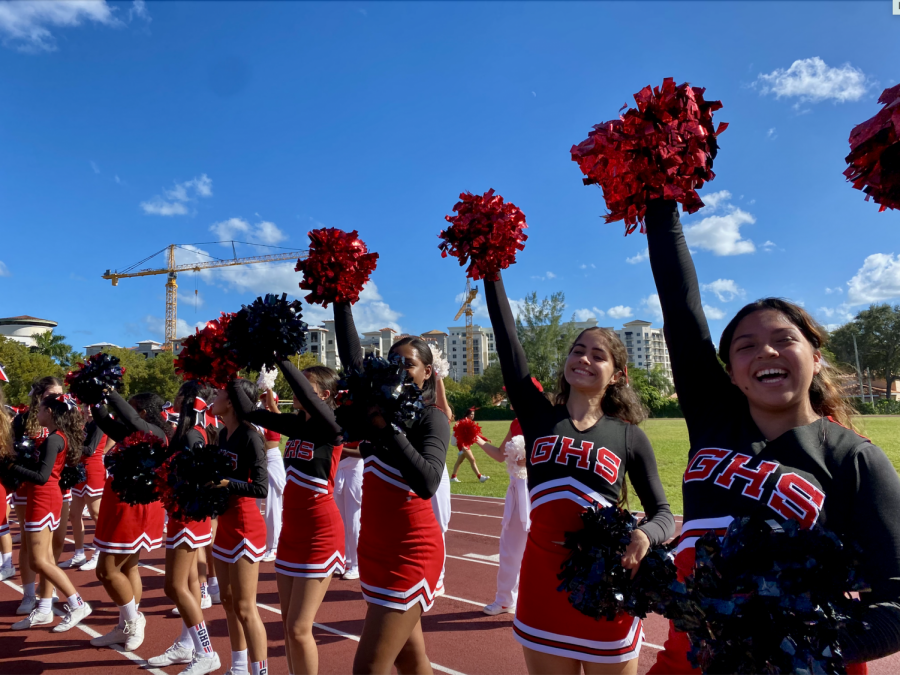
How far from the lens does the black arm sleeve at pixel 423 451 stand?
2.27 meters

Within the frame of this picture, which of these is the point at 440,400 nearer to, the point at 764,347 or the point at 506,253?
the point at 506,253

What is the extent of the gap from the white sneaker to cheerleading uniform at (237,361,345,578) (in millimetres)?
3729

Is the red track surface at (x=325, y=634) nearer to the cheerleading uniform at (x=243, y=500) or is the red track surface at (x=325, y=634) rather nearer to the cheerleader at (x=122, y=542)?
the cheerleader at (x=122, y=542)

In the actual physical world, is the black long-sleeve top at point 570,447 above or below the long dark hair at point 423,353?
below

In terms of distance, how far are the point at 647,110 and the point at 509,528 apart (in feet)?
14.2

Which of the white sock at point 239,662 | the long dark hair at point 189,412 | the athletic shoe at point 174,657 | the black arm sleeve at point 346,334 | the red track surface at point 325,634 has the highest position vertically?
the black arm sleeve at point 346,334

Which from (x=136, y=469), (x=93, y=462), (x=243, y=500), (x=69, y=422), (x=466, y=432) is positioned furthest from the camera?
A: (x=93, y=462)

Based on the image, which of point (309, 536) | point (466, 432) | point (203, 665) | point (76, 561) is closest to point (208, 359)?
point (309, 536)

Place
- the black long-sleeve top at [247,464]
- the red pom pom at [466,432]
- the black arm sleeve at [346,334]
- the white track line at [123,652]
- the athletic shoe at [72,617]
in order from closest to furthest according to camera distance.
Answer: the black arm sleeve at [346,334]
the black long-sleeve top at [247,464]
the white track line at [123,652]
the athletic shoe at [72,617]
the red pom pom at [466,432]

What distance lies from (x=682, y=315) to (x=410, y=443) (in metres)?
1.27

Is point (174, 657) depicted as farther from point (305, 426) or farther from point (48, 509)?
point (305, 426)

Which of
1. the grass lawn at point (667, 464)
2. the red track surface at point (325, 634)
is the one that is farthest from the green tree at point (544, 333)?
the red track surface at point (325, 634)

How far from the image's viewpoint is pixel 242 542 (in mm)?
3549

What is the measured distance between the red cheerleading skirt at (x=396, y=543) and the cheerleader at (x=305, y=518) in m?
0.41
